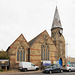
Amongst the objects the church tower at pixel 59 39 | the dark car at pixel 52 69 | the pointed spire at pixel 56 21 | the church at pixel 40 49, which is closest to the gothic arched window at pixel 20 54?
the church at pixel 40 49

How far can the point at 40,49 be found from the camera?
28.7 m

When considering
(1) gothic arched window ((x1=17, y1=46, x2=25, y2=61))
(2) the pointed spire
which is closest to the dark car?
(1) gothic arched window ((x1=17, y1=46, x2=25, y2=61))

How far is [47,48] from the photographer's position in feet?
98.6

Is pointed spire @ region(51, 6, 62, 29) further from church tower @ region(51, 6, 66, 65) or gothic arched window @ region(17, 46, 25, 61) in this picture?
gothic arched window @ region(17, 46, 25, 61)

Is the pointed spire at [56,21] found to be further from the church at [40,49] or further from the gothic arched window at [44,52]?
the gothic arched window at [44,52]

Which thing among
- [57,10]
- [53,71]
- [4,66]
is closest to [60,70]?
[53,71]

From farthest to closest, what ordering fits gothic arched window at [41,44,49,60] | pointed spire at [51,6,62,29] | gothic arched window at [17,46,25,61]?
pointed spire at [51,6,62,29] → gothic arched window at [41,44,49,60] → gothic arched window at [17,46,25,61]

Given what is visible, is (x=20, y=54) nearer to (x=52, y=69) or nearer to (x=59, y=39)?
(x=52, y=69)

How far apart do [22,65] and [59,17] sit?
2131 centimetres

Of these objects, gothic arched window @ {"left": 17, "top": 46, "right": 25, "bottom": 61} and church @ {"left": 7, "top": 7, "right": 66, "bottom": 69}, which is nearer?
church @ {"left": 7, "top": 7, "right": 66, "bottom": 69}

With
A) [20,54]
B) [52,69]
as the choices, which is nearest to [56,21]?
[20,54]

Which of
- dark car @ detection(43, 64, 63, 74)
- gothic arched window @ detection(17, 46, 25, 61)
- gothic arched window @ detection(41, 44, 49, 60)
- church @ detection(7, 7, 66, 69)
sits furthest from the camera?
gothic arched window @ detection(41, 44, 49, 60)

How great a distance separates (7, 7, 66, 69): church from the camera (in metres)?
26.1

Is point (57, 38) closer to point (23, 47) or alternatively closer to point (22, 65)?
point (23, 47)
